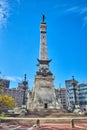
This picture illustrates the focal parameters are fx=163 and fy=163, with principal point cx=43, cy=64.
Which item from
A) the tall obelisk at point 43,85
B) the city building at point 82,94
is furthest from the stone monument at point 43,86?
the city building at point 82,94

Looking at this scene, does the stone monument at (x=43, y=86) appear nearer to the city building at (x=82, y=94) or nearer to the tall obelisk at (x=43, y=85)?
the tall obelisk at (x=43, y=85)

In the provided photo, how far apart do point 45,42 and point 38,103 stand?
17.8 metres

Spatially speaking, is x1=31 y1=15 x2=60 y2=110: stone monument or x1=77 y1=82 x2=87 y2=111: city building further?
x1=77 y1=82 x2=87 y2=111: city building

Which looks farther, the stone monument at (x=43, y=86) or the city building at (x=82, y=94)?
the city building at (x=82, y=94)

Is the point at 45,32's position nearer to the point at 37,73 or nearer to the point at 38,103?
the point at 37,73

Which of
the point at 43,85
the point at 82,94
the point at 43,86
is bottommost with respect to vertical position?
the point at 82,94

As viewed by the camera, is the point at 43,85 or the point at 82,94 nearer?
the point at 43,85

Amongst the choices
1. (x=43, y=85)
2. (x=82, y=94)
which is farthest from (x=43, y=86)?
(x=82, y=94)

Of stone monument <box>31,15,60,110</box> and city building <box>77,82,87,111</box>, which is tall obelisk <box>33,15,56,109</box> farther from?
city building <box>77,82,87,111</box>

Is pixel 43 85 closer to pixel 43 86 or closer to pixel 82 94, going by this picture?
pixel 43 86

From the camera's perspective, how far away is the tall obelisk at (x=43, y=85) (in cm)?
3866

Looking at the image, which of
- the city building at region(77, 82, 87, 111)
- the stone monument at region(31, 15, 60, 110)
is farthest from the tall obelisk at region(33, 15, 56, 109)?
the city building at region(77, 82, 87, 111)

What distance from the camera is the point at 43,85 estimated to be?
41000 mm

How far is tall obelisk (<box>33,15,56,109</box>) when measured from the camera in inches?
1522
